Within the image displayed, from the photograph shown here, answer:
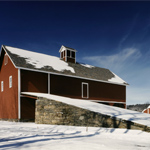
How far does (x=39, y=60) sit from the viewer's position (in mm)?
21188

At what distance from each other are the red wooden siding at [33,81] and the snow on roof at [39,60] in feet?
3.66

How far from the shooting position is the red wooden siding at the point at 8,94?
17.9 meters

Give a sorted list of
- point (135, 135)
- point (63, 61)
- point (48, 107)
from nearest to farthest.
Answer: point (135, 135)
point (48, 107)
point (63, 61)

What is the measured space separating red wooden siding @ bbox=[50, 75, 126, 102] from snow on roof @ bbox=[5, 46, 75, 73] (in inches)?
56.3

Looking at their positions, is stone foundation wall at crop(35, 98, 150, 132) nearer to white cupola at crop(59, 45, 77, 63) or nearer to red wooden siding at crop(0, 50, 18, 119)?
red wooden siding at crop(0, 50, 18, 119)

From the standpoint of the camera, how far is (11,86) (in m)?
18.9

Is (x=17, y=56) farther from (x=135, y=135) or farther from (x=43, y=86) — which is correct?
(x=135, y=135)

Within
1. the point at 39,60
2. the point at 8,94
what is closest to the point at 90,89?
the point at 39,60

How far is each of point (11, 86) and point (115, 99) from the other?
46.8 ft

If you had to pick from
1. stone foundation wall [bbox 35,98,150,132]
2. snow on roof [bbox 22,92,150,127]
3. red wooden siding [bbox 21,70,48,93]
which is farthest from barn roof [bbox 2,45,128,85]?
snow on roof [bbox 22,92,150,127]

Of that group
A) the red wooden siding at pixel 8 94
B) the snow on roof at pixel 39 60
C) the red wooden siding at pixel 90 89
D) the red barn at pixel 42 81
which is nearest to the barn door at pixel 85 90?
the red barn at pixel 42 81

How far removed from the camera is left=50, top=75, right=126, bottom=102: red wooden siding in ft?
66.7

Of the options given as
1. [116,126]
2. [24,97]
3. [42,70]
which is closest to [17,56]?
[42,70]

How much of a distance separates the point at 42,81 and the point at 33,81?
1006 mm
